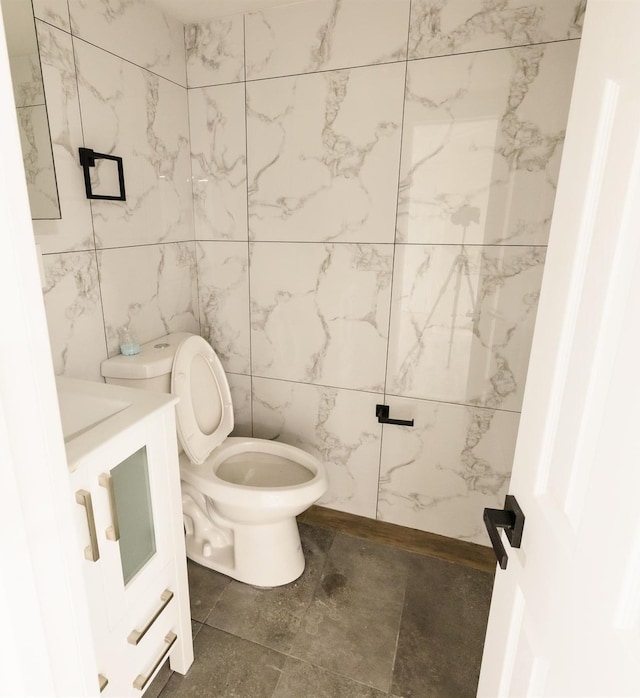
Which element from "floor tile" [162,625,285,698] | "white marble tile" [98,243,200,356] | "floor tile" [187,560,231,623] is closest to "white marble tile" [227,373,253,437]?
"white marble tile" [98,243,200,356]

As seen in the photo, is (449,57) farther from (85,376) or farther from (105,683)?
(105,683)

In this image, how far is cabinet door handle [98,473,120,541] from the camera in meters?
0.95

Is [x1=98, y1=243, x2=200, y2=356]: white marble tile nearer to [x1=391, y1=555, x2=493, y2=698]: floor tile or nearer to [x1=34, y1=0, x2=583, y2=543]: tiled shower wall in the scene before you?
[x1=34, y1=0, x2=583, y2=543]: tiled shower wall

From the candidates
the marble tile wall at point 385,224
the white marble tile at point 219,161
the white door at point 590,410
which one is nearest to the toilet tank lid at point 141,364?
the marble tile wall at point 385,224

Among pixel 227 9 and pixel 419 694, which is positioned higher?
pixel 227 9

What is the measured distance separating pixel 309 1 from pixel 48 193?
1170 mm

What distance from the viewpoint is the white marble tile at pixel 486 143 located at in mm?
1466

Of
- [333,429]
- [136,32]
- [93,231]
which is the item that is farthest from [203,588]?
[136,32]

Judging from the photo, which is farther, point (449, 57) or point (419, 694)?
point (449, 57)

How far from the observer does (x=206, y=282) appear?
2068 mm

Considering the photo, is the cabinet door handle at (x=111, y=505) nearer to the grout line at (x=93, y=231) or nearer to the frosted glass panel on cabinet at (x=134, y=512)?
the frosted glass panel on cabinet at (x=134, y=512)

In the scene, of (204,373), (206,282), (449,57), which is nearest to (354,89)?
(449,57)

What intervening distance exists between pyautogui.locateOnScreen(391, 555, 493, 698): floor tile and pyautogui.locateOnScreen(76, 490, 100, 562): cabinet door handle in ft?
3.38

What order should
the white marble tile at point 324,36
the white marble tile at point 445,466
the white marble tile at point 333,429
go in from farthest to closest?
the white marble tile at point 333,429
the white marble tile at point 445,466
the white marble tile at point 324,36
